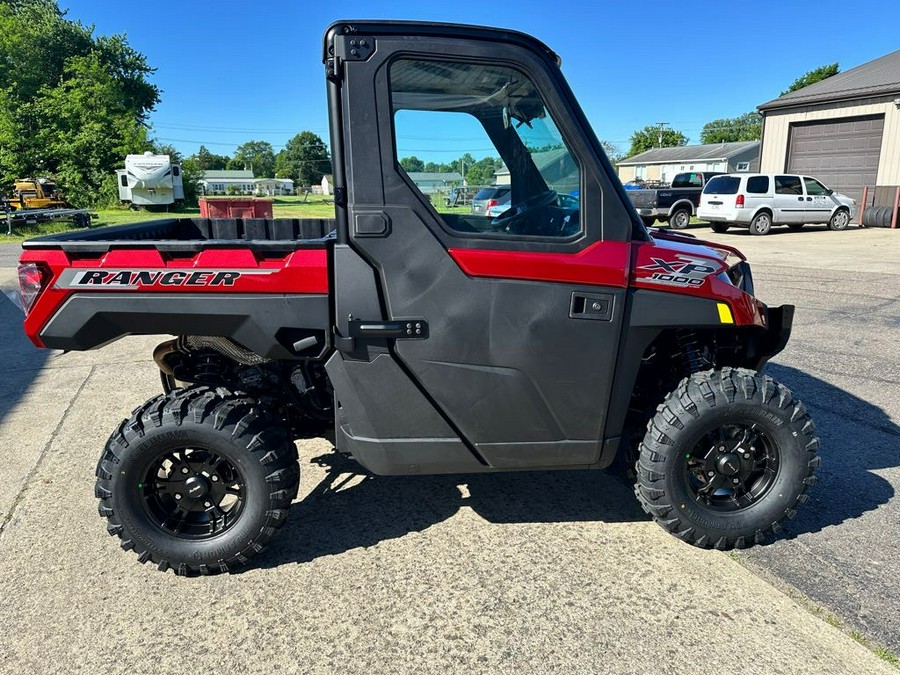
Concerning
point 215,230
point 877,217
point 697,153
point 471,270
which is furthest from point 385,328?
point 697,153

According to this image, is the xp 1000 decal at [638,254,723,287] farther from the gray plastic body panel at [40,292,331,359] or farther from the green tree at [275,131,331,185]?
the green tree at [275,131,331,185]

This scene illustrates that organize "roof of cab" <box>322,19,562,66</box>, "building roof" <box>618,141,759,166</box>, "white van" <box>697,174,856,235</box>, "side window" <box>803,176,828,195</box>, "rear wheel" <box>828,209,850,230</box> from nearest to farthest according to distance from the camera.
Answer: "roof of cab" <box>322,19,562,66</box> < "white van" <box>697,174,856,235</box> < "side window" <box>803,176,828,195</box> < "rear wheel" <box>828,209,850,230</box> < "building roof" <box>618,141,759,166</box>

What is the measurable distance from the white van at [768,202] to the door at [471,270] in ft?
60.6

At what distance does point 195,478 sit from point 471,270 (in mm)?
1564

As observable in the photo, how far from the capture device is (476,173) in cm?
290

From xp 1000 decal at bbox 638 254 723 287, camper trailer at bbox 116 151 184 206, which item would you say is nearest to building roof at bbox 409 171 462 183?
xp 1000 decal at bbox 638 254 723 287

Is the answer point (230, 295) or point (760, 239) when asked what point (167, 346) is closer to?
point (230, 295)

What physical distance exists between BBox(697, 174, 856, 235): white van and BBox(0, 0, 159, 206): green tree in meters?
33.8

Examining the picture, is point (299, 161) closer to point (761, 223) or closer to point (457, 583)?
point (761, 223)

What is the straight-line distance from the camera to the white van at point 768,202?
63.0 ft

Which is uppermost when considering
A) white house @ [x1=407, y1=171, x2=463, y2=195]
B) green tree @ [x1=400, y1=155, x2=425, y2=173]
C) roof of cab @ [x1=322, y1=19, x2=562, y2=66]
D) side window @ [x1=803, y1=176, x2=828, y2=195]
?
roof of cab @ [x1=322, y1=19, x2=562, y2=66]

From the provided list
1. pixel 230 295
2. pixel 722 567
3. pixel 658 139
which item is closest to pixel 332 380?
pixel 230 295

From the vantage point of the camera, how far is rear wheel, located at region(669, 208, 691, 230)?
71.5 ft

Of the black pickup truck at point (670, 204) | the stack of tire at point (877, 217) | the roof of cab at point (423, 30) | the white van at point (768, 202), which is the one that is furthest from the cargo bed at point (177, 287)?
the stack of tire at point (877, 217)
